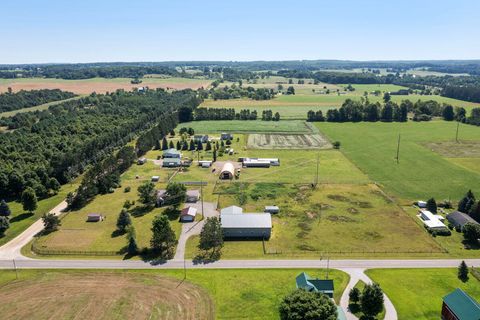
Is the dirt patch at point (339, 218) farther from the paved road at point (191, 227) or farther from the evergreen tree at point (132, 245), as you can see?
the evergreen tree at point (132, 245)

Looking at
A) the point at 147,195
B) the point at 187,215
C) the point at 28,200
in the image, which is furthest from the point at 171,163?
the point at 28,200

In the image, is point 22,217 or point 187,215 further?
point 22,217

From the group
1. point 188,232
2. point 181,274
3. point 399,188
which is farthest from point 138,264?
point 399,188

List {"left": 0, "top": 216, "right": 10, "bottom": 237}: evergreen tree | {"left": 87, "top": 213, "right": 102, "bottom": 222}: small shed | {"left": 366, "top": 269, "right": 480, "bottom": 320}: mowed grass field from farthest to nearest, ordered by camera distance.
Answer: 1. {"left": 87, "top": 213, "right": 102, "bottom": 222}: small shed
2. {"left": 0, "top": 216, "right": 10, "bottom": 237}: evergreen tree
3. {"left": 366, "top": 269, "right": 480, "bottom": 320}: mowed grass field

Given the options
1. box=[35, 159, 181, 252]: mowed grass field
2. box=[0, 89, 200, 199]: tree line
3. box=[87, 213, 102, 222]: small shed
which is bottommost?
box=[35, 159, 181, 252]: mowed grass field

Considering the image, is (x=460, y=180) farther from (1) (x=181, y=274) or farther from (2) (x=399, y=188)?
(1) (x=181, y=274)

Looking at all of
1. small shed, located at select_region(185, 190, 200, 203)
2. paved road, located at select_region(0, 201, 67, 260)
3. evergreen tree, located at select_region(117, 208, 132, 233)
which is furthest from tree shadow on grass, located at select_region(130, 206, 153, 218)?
paved road, located at select_region(0, 201, 67, 260)

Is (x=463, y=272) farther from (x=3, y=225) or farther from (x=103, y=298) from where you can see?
(x=3, y=225)

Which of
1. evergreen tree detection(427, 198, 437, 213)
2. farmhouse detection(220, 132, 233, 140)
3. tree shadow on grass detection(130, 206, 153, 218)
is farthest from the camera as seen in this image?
farmhouse detection(220, 132, 233, 140)

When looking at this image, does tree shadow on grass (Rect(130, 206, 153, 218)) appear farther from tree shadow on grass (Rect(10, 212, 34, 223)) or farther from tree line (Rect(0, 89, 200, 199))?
tree line (Rect(0, 89, 200, 199))
